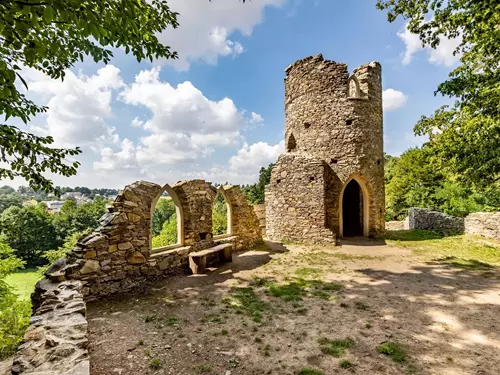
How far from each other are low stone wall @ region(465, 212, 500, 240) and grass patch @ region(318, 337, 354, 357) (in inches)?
401

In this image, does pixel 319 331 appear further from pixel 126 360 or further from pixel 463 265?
pixel 463 265

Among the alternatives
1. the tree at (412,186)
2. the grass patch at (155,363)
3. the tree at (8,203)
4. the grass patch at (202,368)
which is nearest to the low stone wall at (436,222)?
the tree at (412,186)

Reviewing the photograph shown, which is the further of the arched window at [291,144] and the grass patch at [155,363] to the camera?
the arched window at [291,144]

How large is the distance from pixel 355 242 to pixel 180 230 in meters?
7.00

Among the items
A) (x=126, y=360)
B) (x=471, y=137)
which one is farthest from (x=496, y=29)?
(x=126, y=360)

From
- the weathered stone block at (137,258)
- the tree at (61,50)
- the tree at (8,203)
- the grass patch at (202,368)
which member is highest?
the tree at (61,50)

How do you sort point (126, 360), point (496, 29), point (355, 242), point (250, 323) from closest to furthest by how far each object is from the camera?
point (126, 360) < point (250, 323) < point (496, 29) < point (355, 242)

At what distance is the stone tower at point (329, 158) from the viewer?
986cm

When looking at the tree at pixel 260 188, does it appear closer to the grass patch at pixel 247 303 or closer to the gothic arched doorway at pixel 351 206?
the gothic arched doorway at pixel 351 206

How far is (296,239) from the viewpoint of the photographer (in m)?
9.99

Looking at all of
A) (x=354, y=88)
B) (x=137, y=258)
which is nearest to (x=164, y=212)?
(x=354, y=88)

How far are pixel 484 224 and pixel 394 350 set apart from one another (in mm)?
10423

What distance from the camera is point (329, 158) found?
416 inches

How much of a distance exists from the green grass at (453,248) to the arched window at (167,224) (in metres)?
7.72
